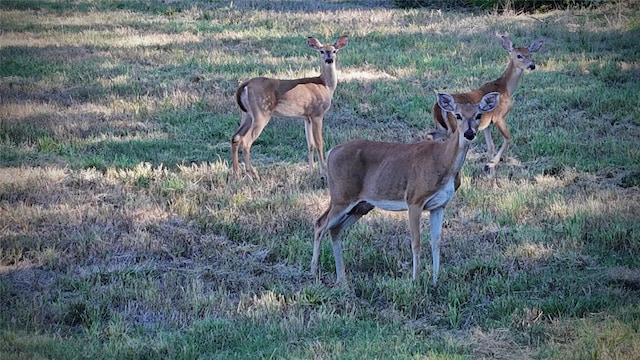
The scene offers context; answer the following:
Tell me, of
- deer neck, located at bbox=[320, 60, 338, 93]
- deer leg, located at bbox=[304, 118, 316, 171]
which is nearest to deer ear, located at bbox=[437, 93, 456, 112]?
deer leg, located at bbox=[304, 118, 316, 171]

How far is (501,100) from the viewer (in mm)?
12789

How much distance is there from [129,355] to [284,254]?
2677mm

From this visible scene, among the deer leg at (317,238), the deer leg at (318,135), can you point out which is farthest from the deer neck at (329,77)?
the deer leg at (317,238)

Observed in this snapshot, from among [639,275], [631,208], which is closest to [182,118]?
[631,208]

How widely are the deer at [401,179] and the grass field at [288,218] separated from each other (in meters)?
0.39

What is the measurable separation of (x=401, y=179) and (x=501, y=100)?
505cm

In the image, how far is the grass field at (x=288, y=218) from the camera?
6.81 m

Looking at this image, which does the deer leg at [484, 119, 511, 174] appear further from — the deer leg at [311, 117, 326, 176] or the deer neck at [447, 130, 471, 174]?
the deer neck at [447, 130, 471, 174]

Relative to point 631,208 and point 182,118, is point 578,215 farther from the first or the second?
point 182,118

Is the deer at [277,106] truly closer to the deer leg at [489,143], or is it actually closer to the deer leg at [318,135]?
the deer leg at [318,135]

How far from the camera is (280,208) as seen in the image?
9.98 m

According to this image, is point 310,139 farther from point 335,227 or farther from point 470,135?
point 470,135

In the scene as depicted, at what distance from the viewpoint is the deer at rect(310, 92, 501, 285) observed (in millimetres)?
8062

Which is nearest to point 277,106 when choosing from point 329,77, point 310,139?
point 310,139
